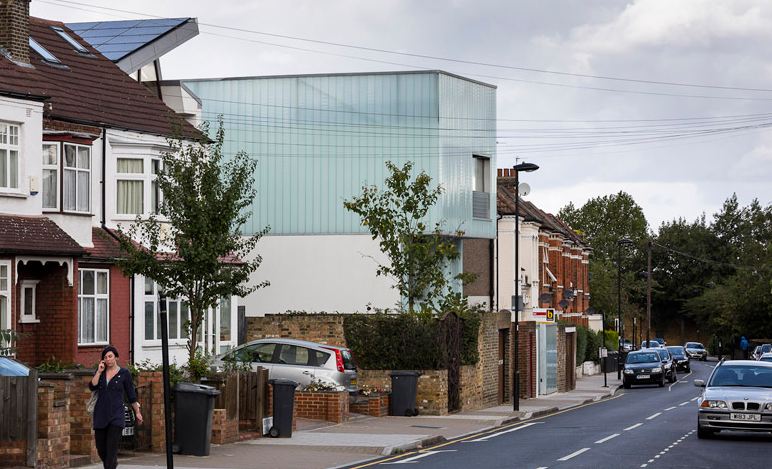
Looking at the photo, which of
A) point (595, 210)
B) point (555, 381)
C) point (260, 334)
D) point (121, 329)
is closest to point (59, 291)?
point (121, 329)

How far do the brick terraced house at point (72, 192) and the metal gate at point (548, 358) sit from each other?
16264 mm

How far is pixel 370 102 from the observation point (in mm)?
47000

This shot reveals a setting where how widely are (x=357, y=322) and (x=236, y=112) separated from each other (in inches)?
589

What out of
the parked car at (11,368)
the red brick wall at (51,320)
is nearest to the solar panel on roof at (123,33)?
the red brick wall at (51,320)

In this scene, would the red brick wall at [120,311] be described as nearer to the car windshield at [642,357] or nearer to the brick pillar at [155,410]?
the brick pillar at [155,410]

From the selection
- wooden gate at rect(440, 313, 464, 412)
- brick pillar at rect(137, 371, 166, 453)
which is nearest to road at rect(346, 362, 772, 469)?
wooden gate at rect(440, 313, 464, 412)

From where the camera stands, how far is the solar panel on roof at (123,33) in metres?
38.7

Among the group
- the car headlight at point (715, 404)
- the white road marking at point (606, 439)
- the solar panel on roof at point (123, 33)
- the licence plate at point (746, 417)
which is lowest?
the white road marking at point (606, 439)

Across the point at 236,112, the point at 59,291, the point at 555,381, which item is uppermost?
the point at 236,112

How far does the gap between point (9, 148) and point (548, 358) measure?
2768 centimetres

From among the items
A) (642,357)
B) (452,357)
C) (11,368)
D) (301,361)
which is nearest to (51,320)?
(301,361)

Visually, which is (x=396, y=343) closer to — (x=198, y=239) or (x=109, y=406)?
(x=198, y=239)

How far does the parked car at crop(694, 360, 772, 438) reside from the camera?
82.5ft

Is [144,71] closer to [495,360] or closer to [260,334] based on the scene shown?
[260,334]
